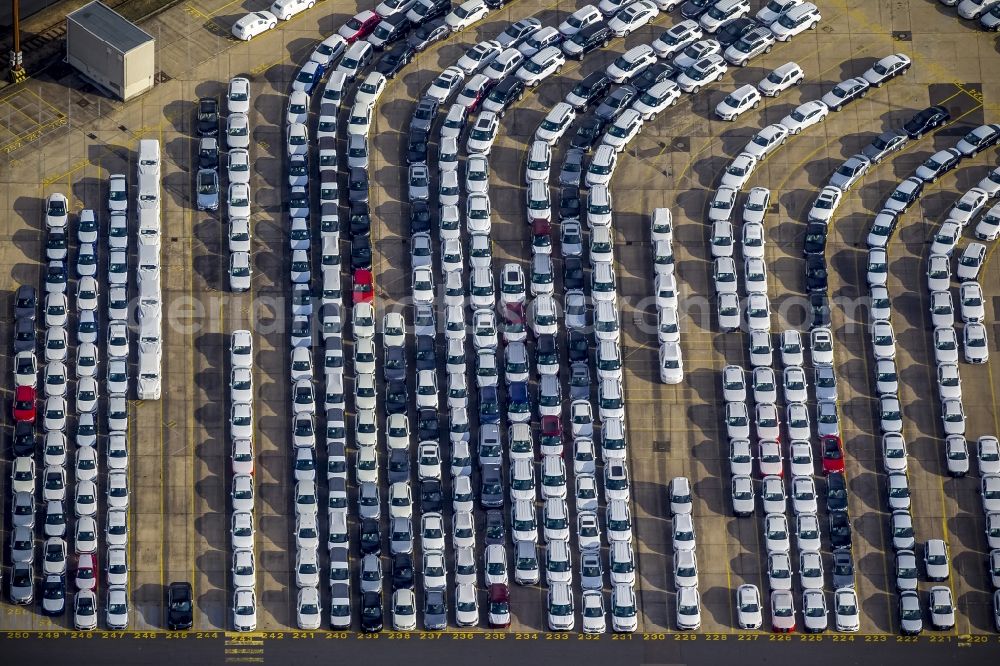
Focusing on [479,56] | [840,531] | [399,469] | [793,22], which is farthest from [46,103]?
[840,531]

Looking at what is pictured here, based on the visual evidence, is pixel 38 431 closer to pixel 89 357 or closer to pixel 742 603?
pixel 89 357

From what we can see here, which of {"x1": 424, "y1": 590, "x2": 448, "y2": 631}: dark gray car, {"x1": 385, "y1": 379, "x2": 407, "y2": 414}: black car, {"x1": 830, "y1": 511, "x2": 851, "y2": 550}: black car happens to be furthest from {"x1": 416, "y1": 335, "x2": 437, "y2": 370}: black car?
{"x1": 830, "y1": 511, "x2": 851, "y2": 550}: black car

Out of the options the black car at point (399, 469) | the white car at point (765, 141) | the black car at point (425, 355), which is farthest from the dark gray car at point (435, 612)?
the white car at point (765, 141)

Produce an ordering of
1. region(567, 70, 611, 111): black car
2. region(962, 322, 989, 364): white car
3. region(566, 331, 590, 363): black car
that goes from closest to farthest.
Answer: region(566, 331, 590, 363): black car
region(962, 322, 989, 364): white car
region(567, 70, 611, 111): black car

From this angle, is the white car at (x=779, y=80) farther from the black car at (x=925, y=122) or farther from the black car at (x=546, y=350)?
the black car at (x=546, y=350)

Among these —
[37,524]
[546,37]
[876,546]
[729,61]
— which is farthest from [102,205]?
[876,546]

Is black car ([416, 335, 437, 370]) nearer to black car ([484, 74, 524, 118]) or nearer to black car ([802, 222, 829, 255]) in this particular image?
black car ([484, 74, 524, 118])
